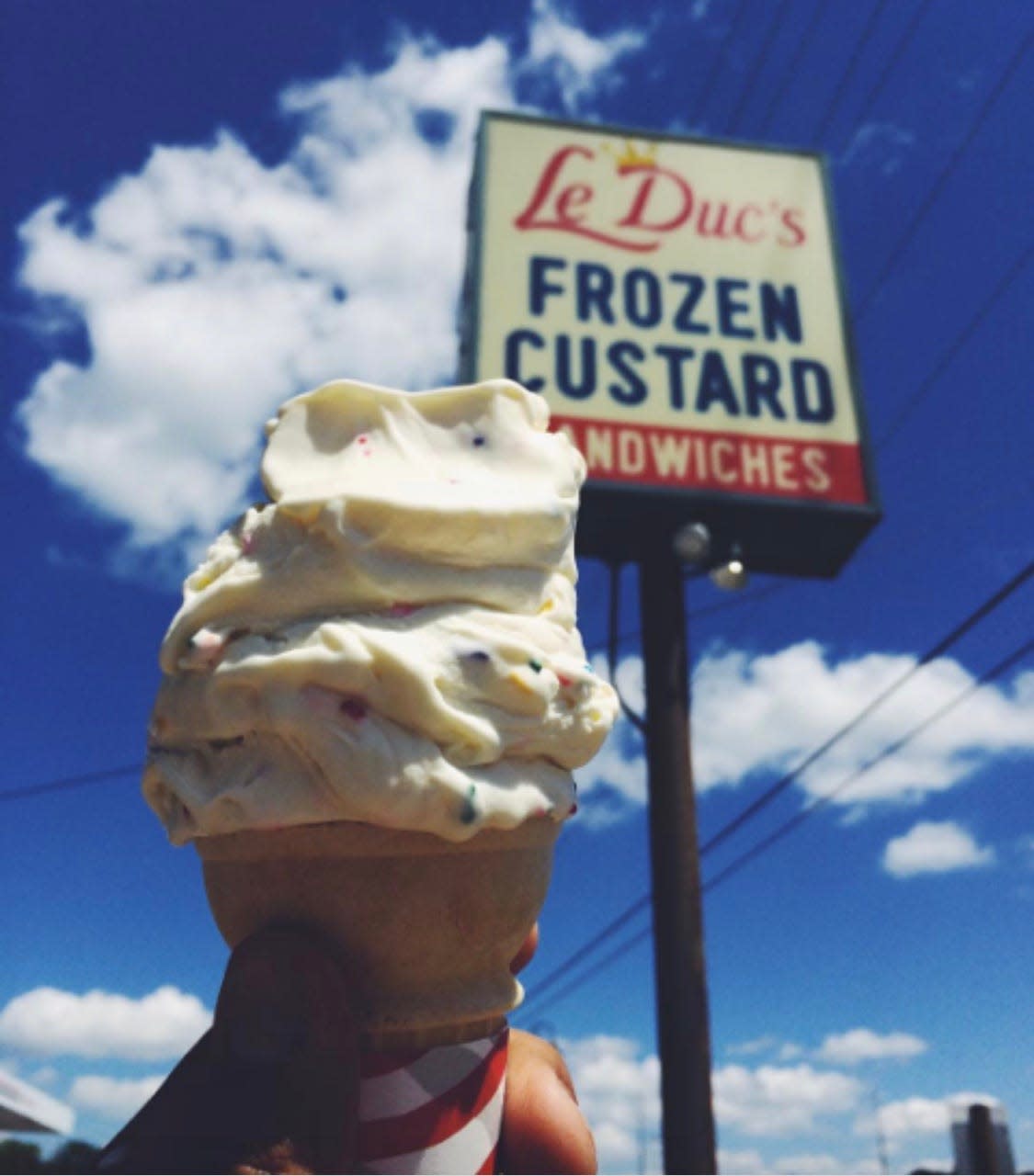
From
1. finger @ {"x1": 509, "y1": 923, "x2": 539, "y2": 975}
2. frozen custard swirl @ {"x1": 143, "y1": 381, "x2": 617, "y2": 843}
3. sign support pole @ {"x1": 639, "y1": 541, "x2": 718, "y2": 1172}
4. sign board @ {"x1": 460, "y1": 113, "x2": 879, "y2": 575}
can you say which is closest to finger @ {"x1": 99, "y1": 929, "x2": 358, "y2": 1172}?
frozen custard swirl @ {"x1": 143, "y1": 381, "x2": 617, "y2": 843}

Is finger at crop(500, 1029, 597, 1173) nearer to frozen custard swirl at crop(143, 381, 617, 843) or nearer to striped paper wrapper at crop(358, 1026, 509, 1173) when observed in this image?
striped paper wrapper at crop(358, 1026, 509, 1173)

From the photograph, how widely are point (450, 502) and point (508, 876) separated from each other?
49 cm

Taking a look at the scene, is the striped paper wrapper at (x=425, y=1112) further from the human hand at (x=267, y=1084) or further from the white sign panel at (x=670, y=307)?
the white sign panel at (x=670, y=307)

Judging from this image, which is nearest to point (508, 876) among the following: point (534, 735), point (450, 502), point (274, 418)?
point (534, 735)

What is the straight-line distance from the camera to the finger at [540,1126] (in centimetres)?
135

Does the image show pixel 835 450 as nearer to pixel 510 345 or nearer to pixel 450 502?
pixel 510 345

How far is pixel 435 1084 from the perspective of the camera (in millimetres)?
1251

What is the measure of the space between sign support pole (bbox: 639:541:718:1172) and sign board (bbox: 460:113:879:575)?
472 millimetres

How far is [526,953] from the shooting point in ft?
4.85

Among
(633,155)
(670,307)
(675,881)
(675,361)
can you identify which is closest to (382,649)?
(675,881)

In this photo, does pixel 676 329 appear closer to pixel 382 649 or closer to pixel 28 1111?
pixel 382 649

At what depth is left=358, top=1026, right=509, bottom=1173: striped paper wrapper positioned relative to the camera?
122 cm

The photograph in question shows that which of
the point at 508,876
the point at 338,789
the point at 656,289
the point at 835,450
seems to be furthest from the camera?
the point at 656,289

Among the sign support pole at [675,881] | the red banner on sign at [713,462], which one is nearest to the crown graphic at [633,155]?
the red banner on sign at [713,462]
